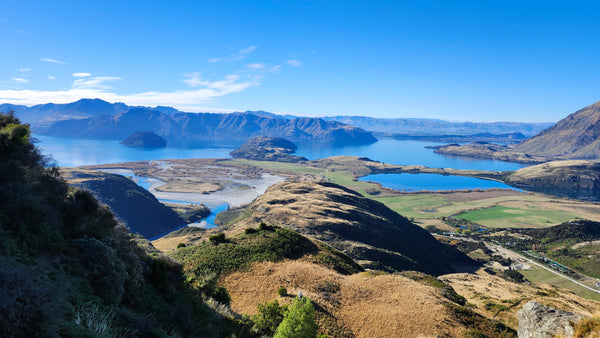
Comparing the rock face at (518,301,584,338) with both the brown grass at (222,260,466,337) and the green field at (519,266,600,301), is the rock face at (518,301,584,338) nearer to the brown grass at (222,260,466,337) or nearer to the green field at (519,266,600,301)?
the brown grass at (222,260,466,337)

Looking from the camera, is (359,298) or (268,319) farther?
(359,298)

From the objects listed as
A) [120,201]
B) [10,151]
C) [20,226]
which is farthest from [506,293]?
[120,201]

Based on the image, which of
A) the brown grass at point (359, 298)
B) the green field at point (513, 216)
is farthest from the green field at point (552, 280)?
the brown grass at point (359, 298)

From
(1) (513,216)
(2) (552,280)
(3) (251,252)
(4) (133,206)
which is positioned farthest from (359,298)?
(1) (513,216)

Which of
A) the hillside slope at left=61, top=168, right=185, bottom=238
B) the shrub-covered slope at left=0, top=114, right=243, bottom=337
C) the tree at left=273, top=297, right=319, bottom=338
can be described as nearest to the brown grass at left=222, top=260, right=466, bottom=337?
the shrub-covered slope at left=0, top=114, right=243, bottom=337

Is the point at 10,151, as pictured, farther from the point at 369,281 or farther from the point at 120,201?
the point at 120,201

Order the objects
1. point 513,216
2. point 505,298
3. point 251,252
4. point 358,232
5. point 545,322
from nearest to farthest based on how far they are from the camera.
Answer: point 545,322, point 251,252, point 505,298, point 358,232, point 513,216

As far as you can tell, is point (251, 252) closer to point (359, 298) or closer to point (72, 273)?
point (359, 298)

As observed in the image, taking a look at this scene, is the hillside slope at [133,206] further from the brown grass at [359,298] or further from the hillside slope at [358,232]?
the brown grass at [359,298]
